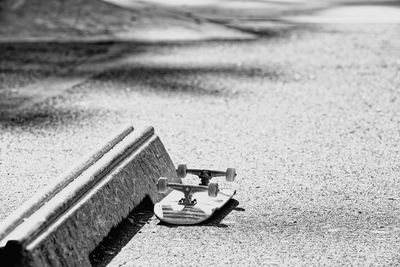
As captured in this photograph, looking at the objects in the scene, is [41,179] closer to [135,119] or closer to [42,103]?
[135,119]

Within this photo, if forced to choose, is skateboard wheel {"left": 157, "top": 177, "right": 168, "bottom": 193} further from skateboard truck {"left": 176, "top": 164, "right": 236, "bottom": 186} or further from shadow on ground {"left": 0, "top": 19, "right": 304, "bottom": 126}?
shadow on ground {"left": 0, "top": 19, "right": 304, "bottom": 126}

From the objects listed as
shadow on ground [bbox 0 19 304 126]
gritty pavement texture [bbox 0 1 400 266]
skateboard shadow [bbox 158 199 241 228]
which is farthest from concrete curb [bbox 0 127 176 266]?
shadow on ground [bbox 0 19 304 126]

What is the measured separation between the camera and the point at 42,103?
27.7ft

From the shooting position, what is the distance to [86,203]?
4.65 meters

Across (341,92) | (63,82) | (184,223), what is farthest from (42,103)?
(184,223)

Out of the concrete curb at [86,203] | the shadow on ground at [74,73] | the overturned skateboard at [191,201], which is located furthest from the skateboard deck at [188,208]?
the shadow on ground at [74,73]

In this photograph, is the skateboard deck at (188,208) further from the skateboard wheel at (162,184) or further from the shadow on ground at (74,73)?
the shadow on ground at (74,73)

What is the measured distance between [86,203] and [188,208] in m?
0.81

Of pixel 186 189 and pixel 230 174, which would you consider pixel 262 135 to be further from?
pixel 186 189

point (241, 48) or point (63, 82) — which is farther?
point (241, 48)

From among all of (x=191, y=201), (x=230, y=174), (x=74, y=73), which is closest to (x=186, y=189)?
(x=191, y=201)

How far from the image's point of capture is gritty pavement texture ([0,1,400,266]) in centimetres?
495

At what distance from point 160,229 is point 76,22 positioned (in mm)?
7134

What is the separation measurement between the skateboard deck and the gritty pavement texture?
0.05 metres
